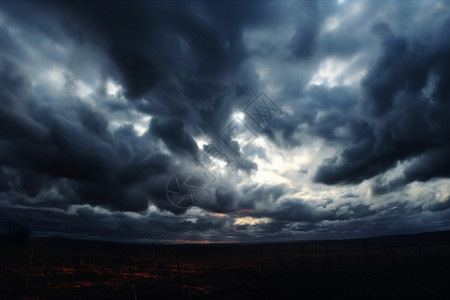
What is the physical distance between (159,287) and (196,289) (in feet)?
17.7

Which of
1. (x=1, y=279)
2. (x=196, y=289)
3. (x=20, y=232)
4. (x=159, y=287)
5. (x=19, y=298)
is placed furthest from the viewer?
(x=20, y=232)

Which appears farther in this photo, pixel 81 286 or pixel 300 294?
pixel 81 286

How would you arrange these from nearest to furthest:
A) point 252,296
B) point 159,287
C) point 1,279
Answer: point 252,296 < point 159,287 < point 1,279

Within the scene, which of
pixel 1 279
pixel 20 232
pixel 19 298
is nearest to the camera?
pixel 19 298

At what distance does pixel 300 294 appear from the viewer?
23406 mm

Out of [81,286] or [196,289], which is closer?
[196,289]

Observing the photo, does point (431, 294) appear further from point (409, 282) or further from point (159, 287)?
point (159, 287)

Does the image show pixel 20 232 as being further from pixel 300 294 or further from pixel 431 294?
pixel 431 294

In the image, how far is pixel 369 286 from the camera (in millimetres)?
26484

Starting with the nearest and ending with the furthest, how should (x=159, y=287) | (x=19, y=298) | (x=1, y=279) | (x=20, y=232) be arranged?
(x=19, y=298)
(x=159, y=287)
(x=1, y=279)
(x=20, y=232)

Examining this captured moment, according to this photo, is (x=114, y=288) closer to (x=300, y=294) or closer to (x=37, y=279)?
(x=37, y=279)

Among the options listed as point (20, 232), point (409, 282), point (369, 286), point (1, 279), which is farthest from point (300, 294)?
point (20, 232)

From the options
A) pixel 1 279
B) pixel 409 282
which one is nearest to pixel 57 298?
pixel 1 279

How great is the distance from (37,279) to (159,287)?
67.0 ft
